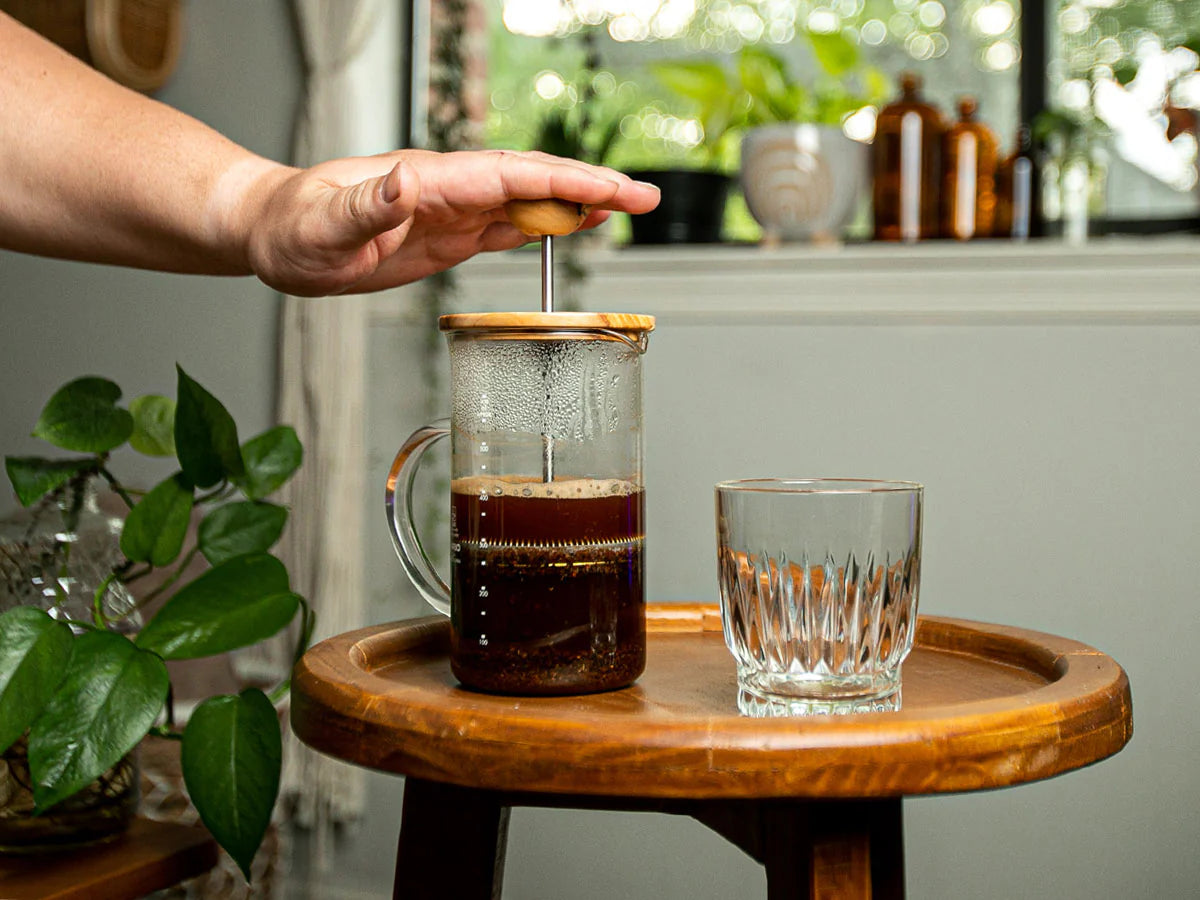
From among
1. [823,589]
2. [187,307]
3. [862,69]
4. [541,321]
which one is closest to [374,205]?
[541,321]

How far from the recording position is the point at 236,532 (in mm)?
1091

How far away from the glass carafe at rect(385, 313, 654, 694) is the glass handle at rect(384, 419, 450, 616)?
43 mm

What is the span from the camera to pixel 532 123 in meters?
2.35

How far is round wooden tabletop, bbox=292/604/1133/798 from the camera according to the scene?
61 cm

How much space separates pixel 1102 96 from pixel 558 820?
144 centimetres

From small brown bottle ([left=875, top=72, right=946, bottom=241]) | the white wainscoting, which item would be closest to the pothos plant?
the white wainscoting

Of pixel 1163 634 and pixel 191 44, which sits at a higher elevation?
pixel 191 44

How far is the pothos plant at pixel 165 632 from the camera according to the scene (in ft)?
2.94

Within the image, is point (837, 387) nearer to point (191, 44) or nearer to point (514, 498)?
point (514, 498)

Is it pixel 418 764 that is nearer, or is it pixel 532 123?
pixel 418 764

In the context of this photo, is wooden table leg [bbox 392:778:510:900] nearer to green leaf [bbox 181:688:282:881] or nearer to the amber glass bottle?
green leaf [bbox 181:688:282:881]

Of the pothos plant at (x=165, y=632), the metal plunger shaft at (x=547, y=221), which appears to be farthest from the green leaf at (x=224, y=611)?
the metal plunger shaft at (x=547, y=221)

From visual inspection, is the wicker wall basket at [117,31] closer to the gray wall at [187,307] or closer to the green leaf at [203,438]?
the gray wall at [187,307]

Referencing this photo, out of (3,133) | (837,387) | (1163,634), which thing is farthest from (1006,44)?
(3,133)
